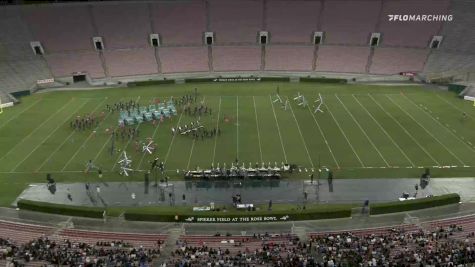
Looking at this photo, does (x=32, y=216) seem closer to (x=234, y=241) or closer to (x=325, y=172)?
(x=234, y=241)

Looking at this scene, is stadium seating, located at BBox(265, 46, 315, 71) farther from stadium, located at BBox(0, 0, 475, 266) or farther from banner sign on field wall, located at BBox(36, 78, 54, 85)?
banner sign on field wall, located at BBox(36, 78, 54, 85)

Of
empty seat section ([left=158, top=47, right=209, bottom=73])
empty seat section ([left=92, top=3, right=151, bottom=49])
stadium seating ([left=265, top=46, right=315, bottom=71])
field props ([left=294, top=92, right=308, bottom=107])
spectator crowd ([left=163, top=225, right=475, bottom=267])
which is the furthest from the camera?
empty seat section ([left=92, top=3, right=151, bottom=49])

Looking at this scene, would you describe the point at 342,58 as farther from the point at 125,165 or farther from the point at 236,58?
the point at 125,165

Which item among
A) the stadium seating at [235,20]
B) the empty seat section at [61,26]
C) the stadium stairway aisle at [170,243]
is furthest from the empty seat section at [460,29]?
the stadium stairway aisle at [170,243]

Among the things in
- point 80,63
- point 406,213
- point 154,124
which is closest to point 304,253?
point 406,213

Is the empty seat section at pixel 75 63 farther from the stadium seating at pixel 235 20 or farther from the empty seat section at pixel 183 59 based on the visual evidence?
the stadium seating at pixel 235 20

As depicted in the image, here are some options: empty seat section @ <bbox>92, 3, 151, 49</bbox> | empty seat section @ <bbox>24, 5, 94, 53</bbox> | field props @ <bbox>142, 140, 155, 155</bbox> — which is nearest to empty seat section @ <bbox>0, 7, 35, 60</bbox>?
empty seat section @ <bbox>24, 5, 94, 53</bbox>
